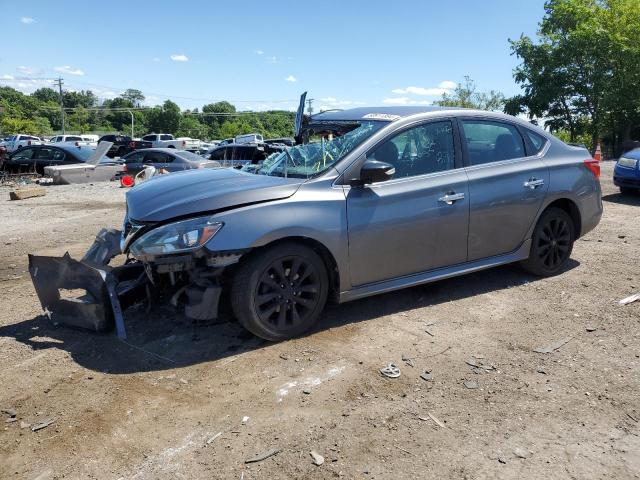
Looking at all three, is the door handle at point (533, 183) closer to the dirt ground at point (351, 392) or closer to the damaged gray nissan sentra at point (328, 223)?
the damaged gray nissan sentra at point (328, 223)

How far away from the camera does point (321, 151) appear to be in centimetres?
445

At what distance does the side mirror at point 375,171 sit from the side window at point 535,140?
197 cm

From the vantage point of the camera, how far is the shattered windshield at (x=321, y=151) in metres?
4.27

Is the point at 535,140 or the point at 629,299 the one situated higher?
the point at 535,140

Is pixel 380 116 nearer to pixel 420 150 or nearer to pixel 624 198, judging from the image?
pixel 420 150

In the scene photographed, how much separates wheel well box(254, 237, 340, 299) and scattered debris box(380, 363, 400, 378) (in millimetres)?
770

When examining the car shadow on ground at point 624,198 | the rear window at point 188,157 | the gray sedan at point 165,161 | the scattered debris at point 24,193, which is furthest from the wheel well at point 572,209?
the rear window at point 188,157

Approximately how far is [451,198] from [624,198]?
7.87 meters

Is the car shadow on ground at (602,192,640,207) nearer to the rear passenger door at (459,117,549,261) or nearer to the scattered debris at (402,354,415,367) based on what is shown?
the rear passenger door at (459,117,549,261)

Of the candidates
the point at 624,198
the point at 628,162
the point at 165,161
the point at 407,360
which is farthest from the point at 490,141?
the point at 165,161

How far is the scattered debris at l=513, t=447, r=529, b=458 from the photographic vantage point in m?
2.65

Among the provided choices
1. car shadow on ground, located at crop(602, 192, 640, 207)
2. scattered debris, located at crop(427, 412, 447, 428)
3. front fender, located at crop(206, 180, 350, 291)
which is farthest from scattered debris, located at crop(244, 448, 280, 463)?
car shadow on ground, located at crop(602, 192, 640, 207)

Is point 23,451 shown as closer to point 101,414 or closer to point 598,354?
point 101,414

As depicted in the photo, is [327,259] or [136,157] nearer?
[327,259]
